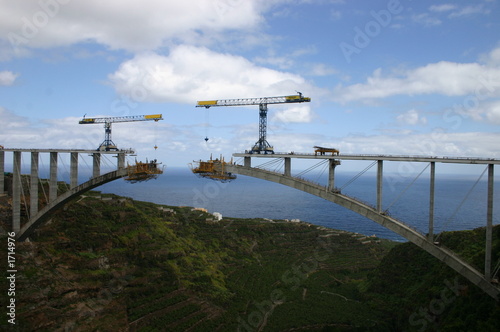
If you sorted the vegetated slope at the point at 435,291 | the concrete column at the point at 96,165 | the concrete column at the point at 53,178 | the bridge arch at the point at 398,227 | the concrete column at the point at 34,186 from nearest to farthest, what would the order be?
the bridge arch at the point at 398,227, the vegetated slope at the point at 435,291, the concrete column at the point at 96,165, the concrete column at the point at 53,178, the concrete column at the point at 34,186

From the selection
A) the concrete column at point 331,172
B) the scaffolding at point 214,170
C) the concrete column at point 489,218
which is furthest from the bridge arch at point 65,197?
the concrete column at point 489,218

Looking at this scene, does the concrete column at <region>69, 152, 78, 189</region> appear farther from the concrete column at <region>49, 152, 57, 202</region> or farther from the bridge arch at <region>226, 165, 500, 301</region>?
the bridge arch at <region>226, 165, 500, 301</region>

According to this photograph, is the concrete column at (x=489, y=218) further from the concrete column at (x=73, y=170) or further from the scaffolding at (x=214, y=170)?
the concrete column at (x=73, y=170)

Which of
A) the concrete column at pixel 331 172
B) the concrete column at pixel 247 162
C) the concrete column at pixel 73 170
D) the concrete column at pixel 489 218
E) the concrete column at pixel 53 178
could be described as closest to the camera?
the concrete column at pixel 489 218

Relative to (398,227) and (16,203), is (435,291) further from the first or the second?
(16,203)

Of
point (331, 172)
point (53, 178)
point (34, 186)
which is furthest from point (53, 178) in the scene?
point (331, 172)

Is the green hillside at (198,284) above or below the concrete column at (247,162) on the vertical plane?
below
